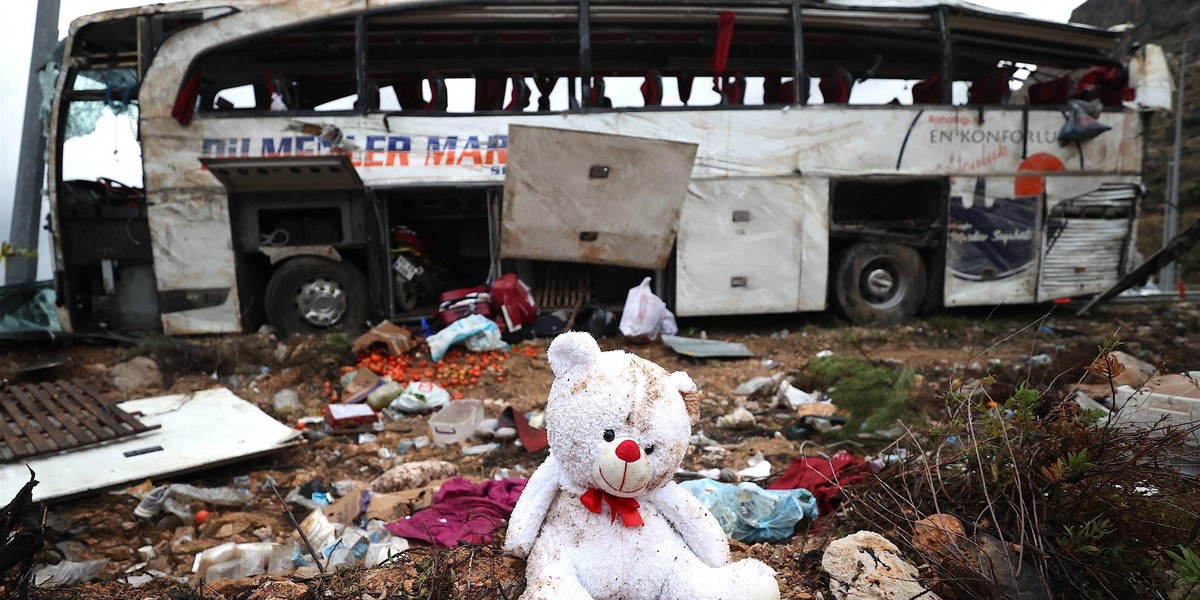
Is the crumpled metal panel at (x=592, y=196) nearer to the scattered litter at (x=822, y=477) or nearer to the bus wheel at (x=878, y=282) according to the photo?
the bus wheel at (x=878, y=282)

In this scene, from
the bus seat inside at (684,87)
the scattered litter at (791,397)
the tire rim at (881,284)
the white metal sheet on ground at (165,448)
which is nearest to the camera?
the white metal sheet on ground at (165,448)

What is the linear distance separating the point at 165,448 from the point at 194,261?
134 inches

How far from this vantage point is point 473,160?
656cm

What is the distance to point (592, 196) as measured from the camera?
6.40m

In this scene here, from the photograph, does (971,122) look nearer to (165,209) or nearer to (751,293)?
(751,293)

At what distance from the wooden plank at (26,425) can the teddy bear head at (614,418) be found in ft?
10.8

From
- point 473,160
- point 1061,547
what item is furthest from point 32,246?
point 1061,547

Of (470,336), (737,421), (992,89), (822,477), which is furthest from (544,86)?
(822,477)

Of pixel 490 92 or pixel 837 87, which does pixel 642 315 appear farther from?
pixel 837 87

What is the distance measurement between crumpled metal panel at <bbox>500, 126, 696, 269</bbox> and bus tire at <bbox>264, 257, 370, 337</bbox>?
5.15ft

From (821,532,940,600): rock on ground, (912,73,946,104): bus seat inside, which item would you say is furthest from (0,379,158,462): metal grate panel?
(912,73,946,104): bus seat inside

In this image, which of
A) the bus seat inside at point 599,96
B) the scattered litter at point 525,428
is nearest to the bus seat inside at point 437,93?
the bus seat inside at point 599,96

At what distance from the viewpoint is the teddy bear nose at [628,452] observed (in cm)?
145

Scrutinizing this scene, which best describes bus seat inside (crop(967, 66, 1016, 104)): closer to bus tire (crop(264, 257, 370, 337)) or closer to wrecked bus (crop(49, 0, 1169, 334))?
wrecked bus (crop(49, 0, 1169, 334))
